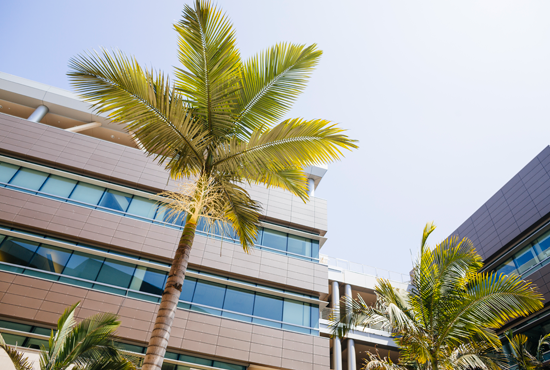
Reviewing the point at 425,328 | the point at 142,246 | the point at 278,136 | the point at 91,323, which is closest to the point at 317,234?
the point at 142,246

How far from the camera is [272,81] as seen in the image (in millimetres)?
5836

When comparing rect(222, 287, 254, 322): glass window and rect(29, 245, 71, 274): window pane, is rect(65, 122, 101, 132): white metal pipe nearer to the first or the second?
rect(29, 245, 71, 274): window pane

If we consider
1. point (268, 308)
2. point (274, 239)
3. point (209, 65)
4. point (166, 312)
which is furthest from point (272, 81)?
point (274, 239)

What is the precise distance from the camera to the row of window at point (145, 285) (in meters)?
12.6

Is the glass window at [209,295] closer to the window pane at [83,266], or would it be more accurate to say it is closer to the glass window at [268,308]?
the glass window at [268,308]

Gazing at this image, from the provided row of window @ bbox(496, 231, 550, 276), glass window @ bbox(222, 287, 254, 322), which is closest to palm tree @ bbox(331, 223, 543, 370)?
glass window @ bbox(222, 287, 254, 322)

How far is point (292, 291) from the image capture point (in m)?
14.9

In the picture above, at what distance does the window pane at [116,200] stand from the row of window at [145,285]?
7.53ft

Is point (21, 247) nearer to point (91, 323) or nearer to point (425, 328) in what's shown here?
point (91, 323)

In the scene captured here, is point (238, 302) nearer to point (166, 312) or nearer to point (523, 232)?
point (166, 312)

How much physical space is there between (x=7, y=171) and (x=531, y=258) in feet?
72.3

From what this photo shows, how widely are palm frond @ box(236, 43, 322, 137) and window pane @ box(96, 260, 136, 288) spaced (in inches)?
388

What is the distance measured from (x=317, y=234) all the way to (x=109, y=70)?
44.3 feet

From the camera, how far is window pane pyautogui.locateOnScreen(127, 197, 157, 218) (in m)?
14.9
